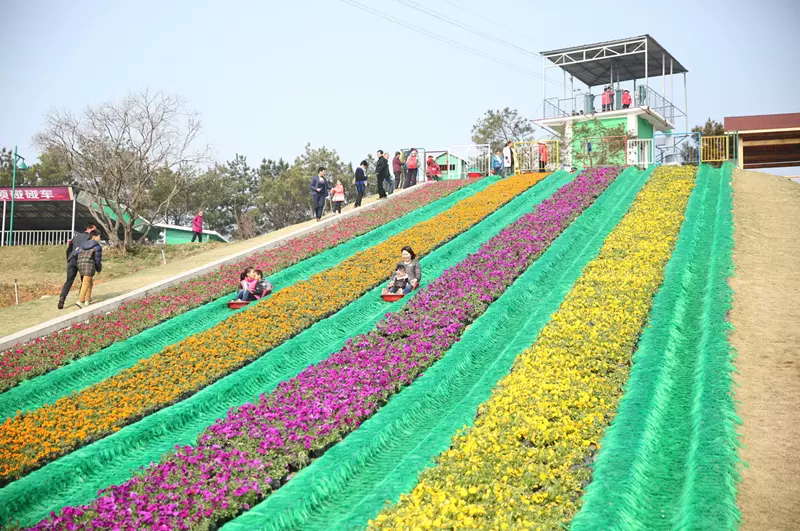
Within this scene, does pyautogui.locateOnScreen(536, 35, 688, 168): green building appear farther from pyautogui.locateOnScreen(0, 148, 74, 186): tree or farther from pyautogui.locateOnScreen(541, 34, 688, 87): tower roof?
pyautogui.locateOnScreen(0, 148, 74, 186): tree

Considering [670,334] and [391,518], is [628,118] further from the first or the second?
[391,518]

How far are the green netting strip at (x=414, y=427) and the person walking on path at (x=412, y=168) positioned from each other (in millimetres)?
13148

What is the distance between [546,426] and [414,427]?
2.02 meters

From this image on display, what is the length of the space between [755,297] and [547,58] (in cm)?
2655

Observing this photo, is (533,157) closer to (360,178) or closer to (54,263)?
(360,178)

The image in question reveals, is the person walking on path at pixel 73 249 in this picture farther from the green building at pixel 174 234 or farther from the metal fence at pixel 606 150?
the green building at pixel 174 234

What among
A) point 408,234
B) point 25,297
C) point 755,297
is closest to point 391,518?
point 755,297

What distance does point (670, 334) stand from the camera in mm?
11211

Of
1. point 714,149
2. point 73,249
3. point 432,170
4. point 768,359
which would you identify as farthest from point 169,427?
point 714,149

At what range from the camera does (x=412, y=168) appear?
28.6 metres

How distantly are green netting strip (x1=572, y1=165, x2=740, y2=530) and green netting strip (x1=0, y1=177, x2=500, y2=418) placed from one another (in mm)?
8660

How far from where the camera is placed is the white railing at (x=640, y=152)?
101 feet

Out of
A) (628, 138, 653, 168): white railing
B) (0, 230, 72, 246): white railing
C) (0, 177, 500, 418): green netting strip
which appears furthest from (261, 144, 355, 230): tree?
(0, 177, 500, 418): green netting strip

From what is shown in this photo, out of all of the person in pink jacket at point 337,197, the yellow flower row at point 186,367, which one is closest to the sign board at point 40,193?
the person in pink jacket at point 337,197
